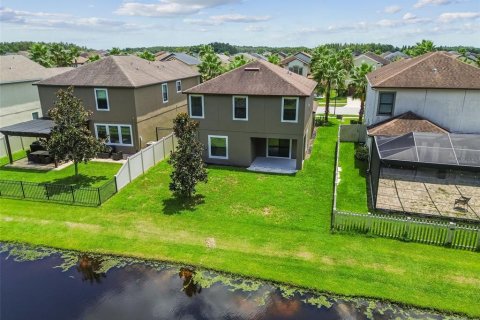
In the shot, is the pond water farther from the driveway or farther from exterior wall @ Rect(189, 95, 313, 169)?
the driveway

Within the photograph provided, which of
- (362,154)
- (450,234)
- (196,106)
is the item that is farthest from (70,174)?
(450,234)

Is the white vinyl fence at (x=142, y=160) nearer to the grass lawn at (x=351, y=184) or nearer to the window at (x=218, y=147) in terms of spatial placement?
the window at (x=218, y=147)

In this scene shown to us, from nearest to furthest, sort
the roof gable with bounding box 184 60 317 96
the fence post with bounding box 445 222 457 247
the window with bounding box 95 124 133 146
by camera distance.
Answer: the fence post with bounding box 445 222 457 247
the roof gable with bounding box 184 60 317 96
the window with bounding box 95 124 133 146

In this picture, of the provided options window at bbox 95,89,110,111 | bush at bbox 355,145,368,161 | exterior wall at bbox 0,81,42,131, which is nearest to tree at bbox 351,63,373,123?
bush at bbox 355,145,368,161

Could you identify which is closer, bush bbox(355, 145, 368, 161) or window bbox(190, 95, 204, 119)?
window bbox(190, 95, 204, 119)

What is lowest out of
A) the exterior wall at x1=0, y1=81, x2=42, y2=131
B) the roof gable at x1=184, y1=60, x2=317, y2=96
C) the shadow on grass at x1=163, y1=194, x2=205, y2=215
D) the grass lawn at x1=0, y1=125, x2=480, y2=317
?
the grass lawn at x1=0, y1=125, x2=480, y2=317

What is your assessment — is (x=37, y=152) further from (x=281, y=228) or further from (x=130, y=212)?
(x=281, y=228)

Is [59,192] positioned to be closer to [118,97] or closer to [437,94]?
[118,97]
